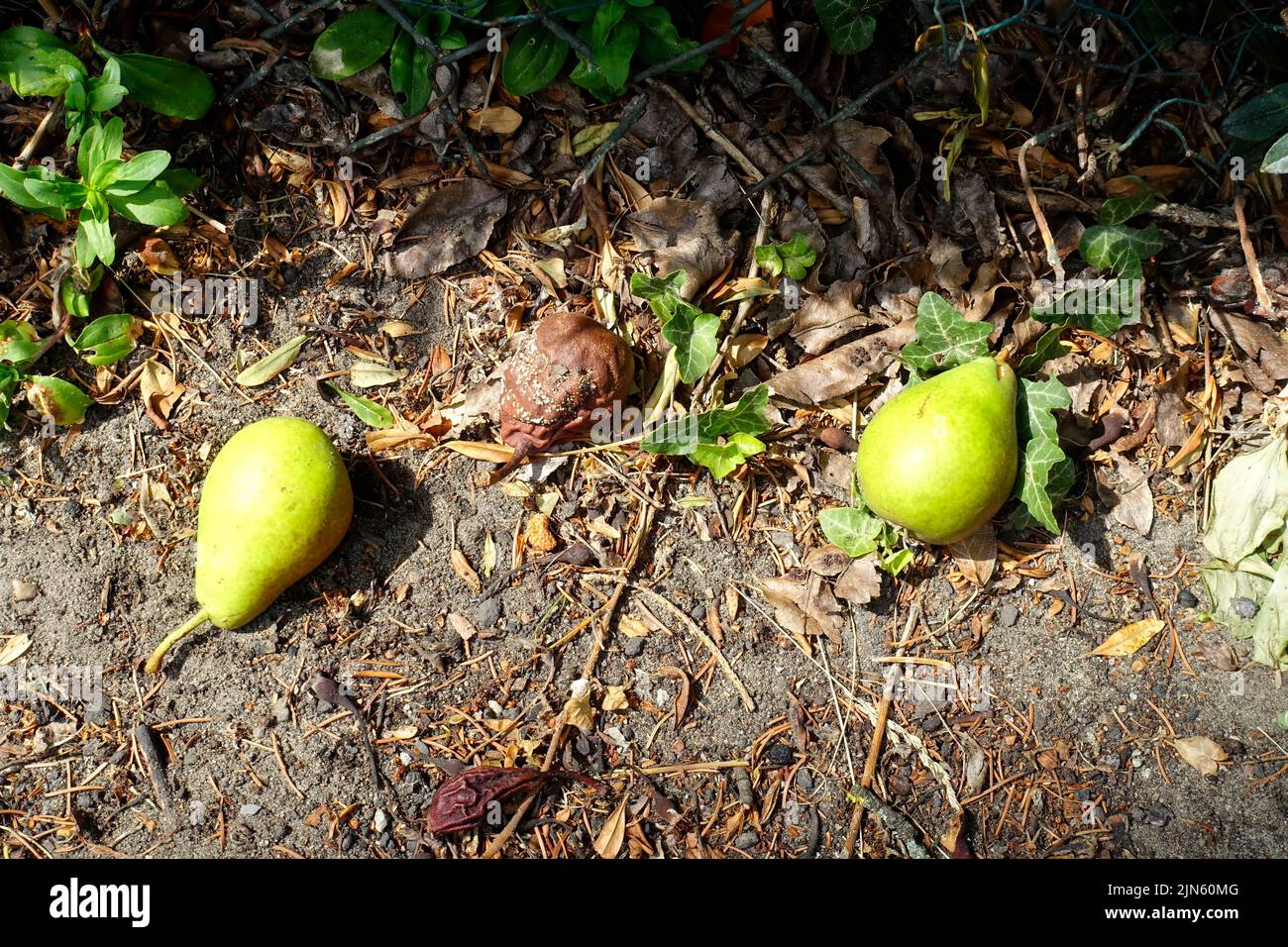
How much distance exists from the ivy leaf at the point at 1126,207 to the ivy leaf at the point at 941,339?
1.85 feet

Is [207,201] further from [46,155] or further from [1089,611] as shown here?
[1089,611]

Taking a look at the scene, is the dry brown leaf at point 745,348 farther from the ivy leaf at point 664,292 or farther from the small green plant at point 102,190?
the small green plant at point 102,190

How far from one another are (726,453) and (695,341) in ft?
1.26

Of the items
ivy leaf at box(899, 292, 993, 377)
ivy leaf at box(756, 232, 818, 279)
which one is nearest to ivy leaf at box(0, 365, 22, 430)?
ivy leaf at box(756, 232, 818, 279)

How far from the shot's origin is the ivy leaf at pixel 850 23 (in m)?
3.01

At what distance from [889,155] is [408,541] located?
2105 mm

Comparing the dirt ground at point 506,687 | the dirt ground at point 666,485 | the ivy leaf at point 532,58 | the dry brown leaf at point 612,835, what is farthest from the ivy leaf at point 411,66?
the dry brown leaf at point 612,835

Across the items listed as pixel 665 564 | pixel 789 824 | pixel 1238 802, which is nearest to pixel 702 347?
pixel 665 564

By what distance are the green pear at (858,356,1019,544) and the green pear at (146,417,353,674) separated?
1702mm

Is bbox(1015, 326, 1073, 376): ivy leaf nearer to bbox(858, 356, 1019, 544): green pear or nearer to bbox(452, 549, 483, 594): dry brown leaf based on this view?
bbox(858, 356, 1019, 544): green pear

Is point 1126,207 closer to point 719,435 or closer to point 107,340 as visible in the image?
point 719,435

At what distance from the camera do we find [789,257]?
3.20 m

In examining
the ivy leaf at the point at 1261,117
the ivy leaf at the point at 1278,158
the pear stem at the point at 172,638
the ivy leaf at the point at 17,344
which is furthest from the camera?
the ivy leaf at the point at 17,344

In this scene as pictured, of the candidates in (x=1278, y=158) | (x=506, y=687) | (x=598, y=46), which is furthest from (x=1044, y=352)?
(x=506, y=687)
